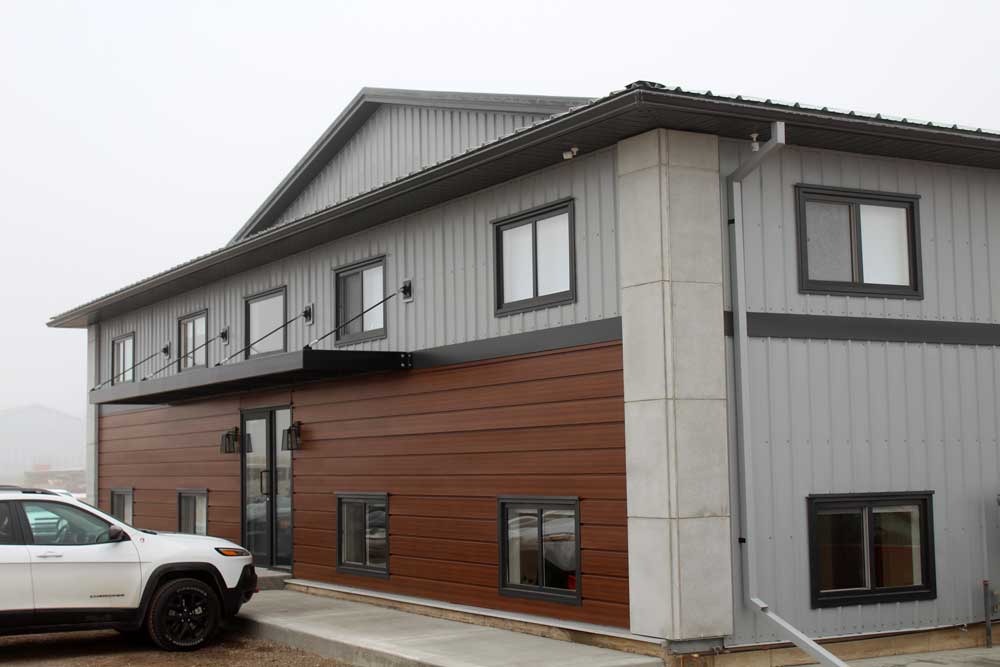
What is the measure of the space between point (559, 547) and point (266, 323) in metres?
7.49

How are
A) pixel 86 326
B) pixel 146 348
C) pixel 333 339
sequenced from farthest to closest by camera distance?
pixel 86 326 → pixel 146 348 → pixel 333 339

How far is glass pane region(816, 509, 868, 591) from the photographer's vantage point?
36.0ft

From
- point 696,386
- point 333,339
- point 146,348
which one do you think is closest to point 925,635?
point 696,386

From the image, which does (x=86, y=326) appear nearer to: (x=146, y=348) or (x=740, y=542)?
(x=146, y=348)

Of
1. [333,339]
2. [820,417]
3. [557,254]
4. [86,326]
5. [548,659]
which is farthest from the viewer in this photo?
[86,326]

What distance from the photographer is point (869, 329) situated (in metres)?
11.5

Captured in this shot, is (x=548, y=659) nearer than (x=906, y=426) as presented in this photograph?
Yes

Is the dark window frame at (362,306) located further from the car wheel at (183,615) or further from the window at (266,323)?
the car wheel at (183,615)

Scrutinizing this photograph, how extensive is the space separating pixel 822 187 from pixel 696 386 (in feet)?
7.78

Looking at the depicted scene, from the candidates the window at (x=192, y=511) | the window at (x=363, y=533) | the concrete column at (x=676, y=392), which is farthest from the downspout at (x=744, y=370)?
the window at (x=192, y=511)

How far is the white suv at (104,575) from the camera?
37.8 ft

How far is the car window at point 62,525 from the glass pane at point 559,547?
4.29m

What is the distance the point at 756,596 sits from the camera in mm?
10531

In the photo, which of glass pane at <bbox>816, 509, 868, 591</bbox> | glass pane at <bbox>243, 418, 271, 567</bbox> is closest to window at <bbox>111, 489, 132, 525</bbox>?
glass pane at <bbox>243, 418, 271, 567</bbox>
